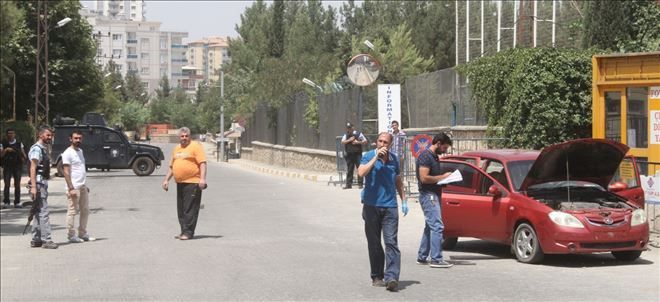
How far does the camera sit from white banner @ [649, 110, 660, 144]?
16406mm

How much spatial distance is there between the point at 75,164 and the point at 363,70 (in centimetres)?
1212

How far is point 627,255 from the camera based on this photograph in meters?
11.9

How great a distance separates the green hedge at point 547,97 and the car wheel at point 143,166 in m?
16.5

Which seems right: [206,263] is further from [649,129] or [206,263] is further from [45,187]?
[649,129]

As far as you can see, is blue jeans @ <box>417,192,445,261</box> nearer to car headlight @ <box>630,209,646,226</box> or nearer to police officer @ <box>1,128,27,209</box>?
car headlight @ <box>630,209,646,226</box>

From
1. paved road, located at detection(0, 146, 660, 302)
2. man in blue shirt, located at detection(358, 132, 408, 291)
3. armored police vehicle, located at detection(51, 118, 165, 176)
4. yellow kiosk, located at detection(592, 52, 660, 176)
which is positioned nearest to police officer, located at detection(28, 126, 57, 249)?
paved road, located at detection(0, 146, 660, 302)

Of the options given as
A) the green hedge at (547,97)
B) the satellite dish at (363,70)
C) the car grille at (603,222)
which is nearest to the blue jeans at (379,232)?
the car grille at (603,222)

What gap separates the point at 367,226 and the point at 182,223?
532cm

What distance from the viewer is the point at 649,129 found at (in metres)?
16.7

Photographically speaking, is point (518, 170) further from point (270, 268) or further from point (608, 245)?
point (270, 268)

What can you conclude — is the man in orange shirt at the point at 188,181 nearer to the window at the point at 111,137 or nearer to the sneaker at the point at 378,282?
the sneaker at the point at 378,282

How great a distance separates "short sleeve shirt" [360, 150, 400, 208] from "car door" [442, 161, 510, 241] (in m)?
2.92

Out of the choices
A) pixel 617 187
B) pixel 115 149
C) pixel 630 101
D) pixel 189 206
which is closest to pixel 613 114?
pixel 630 101

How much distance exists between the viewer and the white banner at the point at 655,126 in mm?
16406
